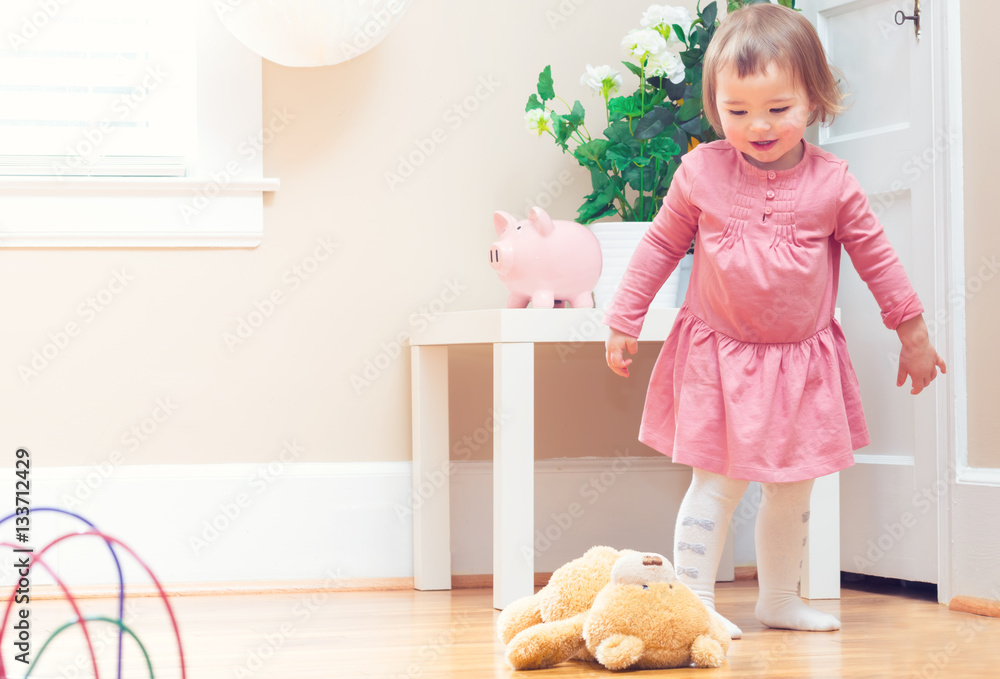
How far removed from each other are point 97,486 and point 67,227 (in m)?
0.44

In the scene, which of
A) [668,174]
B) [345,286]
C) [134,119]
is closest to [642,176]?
[668,174]

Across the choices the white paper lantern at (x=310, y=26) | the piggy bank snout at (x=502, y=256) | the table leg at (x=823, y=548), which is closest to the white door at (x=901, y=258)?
the table leg at (x=823, y=548)

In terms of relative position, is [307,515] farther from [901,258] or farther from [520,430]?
[901,258]

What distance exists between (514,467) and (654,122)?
0.64 metres

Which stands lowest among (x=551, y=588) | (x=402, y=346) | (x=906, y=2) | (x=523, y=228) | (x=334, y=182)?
(x=551, y=588)

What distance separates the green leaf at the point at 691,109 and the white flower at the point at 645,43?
98mm

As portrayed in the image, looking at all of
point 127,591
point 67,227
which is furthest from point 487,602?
point 67,227

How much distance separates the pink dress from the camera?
119cm

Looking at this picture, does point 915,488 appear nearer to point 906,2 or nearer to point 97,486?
point 906,2

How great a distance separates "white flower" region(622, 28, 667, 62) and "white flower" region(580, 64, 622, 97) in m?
0.05

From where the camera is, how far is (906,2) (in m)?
1.59

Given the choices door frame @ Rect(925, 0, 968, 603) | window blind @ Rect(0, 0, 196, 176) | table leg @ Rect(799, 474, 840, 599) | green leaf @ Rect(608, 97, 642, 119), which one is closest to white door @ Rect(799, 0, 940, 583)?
door frame @ Rect(925, 0, 968, 603)

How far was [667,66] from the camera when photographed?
1.61m

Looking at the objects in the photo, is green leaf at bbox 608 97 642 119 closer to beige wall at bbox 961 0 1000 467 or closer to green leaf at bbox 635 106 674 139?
green leaf at bbox 635 106 674 139
